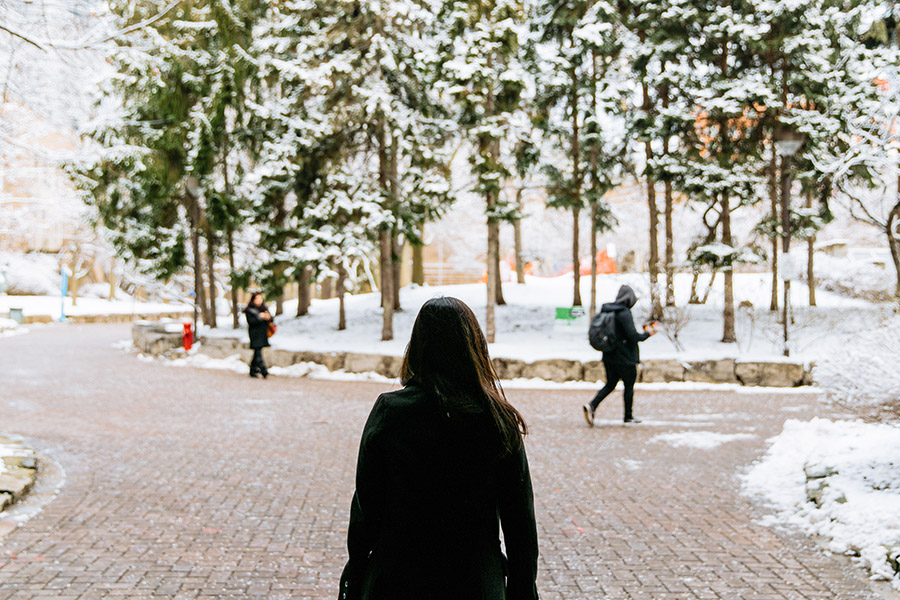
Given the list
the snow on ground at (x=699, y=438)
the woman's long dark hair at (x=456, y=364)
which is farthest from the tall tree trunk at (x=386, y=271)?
the woman's long dark hair at (x=456, y=364)

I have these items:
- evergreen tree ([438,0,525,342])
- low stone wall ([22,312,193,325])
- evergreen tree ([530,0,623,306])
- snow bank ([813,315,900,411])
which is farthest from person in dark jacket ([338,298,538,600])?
low stone wall ([22,312,193,325])

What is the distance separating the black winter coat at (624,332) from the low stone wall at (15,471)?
6683 millimetres

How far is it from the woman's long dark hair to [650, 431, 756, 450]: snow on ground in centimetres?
777

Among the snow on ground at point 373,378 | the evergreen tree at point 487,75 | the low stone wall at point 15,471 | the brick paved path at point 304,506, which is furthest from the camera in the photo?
the evergreen tree at point 487,75

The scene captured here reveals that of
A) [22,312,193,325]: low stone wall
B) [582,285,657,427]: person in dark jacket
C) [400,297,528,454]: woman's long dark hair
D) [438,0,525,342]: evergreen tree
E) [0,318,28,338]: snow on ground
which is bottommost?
[22,312,193,325]: low stone wall

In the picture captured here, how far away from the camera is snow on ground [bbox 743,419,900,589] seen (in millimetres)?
5547

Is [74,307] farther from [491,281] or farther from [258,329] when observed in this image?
[491,281]

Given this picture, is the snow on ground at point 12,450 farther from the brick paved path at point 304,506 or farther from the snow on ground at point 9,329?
the snow on ground at point 9,329

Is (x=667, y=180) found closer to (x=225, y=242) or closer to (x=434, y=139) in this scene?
(x=434, y=139)

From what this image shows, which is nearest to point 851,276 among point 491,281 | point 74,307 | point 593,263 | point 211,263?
point 593,263

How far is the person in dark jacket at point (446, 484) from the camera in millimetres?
2412

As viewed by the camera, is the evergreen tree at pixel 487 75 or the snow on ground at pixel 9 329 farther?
the snow on ground at pixel 9 329

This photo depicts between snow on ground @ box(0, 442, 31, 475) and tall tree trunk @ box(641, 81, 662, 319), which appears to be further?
tall tree trunk @ box(641, 81, 662, 319)

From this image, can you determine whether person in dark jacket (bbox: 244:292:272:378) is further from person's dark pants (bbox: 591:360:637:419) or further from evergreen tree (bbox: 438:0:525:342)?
person's dark pants (bbox: 591:360:637:419)
